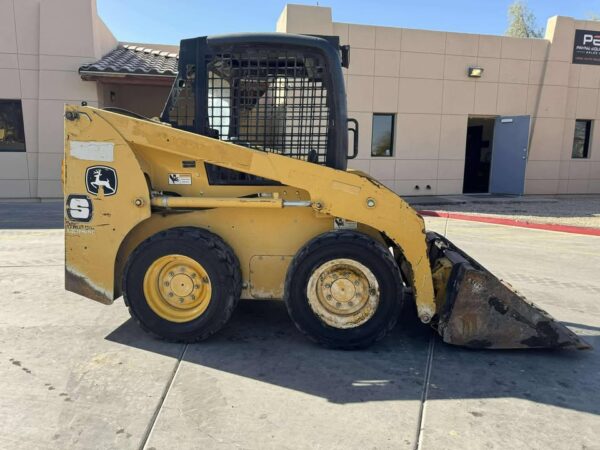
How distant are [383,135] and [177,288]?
12.6m

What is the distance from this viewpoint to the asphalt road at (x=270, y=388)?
271cm

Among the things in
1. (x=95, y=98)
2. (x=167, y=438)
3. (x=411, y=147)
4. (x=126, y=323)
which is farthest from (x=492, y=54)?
(x=167, y=438)

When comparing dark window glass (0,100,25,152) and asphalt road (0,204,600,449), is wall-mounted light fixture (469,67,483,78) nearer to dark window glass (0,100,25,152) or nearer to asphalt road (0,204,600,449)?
asphalt road (0,204,600,449)

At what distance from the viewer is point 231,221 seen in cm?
401

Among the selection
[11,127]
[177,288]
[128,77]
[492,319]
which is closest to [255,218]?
[177,288]

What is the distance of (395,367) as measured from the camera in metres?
3.57

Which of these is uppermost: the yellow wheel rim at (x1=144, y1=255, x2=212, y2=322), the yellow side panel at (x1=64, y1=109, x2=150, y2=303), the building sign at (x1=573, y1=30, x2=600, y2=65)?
the building sign at (x1=573, y1=30, x2=600, y2=65)

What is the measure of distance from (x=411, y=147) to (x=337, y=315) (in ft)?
40.9

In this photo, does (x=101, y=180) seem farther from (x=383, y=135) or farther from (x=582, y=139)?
(x=582, y=139)

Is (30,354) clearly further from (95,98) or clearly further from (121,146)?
(95,98)

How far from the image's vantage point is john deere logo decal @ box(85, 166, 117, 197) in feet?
12.5

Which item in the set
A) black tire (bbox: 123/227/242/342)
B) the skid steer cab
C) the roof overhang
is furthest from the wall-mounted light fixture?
black tire (bbox: 123/227/242/342)

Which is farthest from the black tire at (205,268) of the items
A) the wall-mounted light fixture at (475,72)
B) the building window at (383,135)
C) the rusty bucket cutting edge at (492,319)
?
the wall-mounted light fixture at (475,72)

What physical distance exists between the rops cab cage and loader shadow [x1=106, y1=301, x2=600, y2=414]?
1401mm
